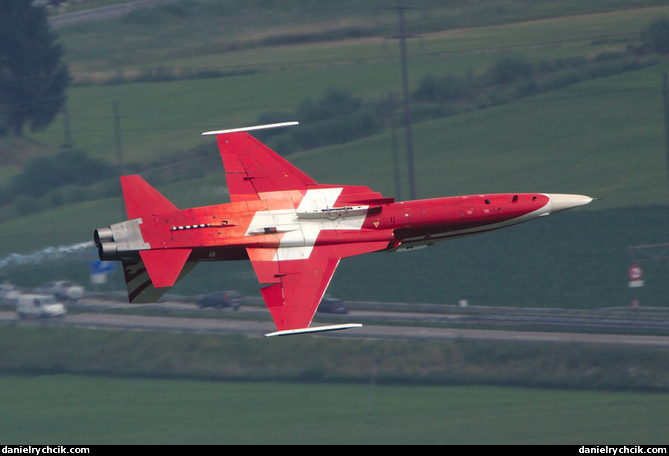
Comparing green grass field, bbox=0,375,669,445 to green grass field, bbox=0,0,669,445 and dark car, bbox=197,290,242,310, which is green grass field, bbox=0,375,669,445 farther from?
dark car, bbox=197,290,242,310

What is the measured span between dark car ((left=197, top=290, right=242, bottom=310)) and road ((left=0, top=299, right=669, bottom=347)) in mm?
785

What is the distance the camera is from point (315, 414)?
4156 inches

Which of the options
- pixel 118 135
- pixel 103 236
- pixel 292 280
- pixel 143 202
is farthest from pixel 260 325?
pixel 103 236

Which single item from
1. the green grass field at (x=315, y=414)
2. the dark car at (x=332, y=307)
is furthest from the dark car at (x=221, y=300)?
the dark car at (x=332, y=307)

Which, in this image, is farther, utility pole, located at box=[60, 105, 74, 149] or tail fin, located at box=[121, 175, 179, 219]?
utility pole, located at box=[60, 105, 74, 149]

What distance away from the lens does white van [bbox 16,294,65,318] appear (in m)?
116

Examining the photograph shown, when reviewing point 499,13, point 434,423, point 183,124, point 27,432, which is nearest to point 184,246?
point 434,423

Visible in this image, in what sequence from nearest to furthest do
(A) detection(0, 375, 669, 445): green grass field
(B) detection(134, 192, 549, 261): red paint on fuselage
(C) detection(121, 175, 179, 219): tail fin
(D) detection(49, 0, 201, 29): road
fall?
1. (B) detection(134, 192, 549, 261): red paint on fuselage
2. (C) detection(121, 175, 179, 219): tail fin
3. (A) detection(0, 375, 669, 445): green grass field
4. (D) detection(49, 0, 201, 29): road

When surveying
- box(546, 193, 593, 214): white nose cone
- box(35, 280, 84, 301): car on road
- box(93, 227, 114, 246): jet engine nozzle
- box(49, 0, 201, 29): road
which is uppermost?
box(49, 0, 201, 29): road

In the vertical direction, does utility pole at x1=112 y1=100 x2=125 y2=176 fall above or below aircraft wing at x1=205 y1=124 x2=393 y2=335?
above

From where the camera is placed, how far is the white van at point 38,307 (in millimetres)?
116188

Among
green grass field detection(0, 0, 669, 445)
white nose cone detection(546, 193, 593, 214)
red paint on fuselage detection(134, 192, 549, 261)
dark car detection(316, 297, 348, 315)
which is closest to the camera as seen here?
red paint on fuselage detection(134, 192, 549, 261)

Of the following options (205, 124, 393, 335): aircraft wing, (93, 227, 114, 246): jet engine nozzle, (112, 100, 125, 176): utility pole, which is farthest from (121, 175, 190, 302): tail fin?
(112, 100, 125, 176): utility pole

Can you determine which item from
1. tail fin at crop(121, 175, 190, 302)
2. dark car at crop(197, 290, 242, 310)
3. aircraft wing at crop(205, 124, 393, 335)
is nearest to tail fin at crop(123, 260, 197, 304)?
tail fin at crop(121, 175, 190, 302)
